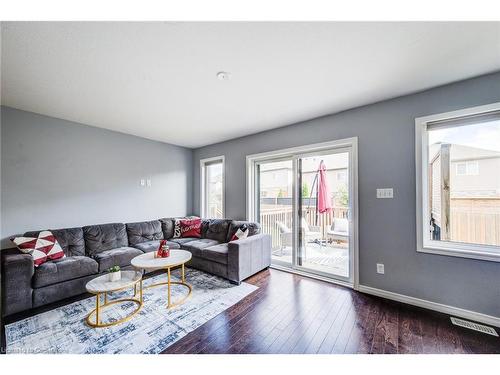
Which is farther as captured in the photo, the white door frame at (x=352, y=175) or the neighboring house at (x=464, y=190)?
the white door frame at (x=352, y=175)

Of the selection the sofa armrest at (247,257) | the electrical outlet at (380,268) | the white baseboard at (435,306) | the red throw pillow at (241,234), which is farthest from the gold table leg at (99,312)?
the electrical outlet at (380,268)

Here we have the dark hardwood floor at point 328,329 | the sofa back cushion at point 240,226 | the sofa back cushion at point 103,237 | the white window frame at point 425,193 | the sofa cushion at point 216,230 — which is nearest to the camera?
the dark hardwood floor at point 328,329

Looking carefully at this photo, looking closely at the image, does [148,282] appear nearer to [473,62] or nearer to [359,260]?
[359,260]

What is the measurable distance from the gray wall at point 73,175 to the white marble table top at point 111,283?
5.66 feet

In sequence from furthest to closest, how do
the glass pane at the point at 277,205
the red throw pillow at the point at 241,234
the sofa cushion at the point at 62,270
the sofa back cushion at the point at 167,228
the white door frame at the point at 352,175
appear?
the sofa back cushion at the point at 167,228, the glass pane at the point at 277,205, the red throw pillow at the point at 241,234, the white door frame at the point at 352,175, the sofa cushion at the point at 62,270

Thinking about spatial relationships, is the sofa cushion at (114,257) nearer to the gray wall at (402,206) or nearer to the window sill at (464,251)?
the gray wall at (402,206)

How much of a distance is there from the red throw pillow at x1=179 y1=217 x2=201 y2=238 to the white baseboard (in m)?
2.93

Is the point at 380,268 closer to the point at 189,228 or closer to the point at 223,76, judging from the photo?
the point at 223,76

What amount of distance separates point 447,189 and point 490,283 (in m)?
0.98

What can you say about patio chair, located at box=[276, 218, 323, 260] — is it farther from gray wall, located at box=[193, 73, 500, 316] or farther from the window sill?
the window sill

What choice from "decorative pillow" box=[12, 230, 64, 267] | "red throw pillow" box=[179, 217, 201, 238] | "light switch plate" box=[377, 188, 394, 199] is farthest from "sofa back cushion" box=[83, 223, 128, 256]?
"light switch plate" box=[377, 188, 394, 199]

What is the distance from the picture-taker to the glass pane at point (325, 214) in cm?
301

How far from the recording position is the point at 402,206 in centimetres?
240

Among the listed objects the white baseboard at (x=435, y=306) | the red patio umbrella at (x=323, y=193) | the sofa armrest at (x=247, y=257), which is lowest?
the white baseboard at (x=435, y=306)
